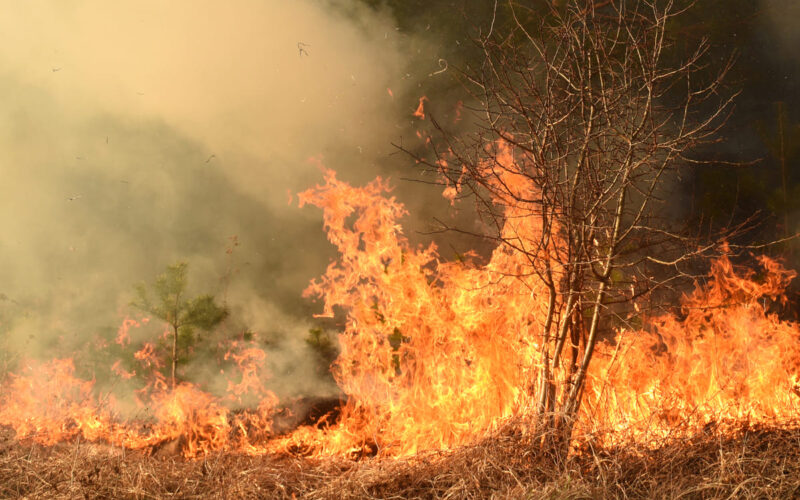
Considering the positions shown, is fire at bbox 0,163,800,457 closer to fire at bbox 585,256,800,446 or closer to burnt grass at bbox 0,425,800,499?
fire at bbox 585,256,800,446

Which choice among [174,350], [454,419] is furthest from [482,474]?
[174,350]

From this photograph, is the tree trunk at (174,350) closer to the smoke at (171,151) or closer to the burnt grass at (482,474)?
the smoke at (171,151)

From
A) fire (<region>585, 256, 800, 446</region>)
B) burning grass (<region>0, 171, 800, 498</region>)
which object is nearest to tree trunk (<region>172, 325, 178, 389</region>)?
burning grass (<region>0, 171, 800, 498</region>)

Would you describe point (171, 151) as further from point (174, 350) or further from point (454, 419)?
point (454, 419)

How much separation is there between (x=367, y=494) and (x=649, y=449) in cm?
223

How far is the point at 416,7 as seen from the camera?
11.4 metres

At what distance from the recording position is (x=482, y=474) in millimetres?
4699

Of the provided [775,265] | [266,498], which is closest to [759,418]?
[266,498]

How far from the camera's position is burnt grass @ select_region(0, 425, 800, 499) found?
14.2ft

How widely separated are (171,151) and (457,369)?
880cm

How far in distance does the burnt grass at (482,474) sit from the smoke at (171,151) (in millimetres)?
5818

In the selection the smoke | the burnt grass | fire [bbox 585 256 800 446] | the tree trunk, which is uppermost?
the smoke

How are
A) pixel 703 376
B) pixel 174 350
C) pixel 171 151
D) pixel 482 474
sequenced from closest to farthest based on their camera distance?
pixel 482 474 < pixel 703 376 < pixel 174 350 < pixel 171 151

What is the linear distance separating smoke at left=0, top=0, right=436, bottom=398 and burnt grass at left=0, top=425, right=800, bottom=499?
582cm
